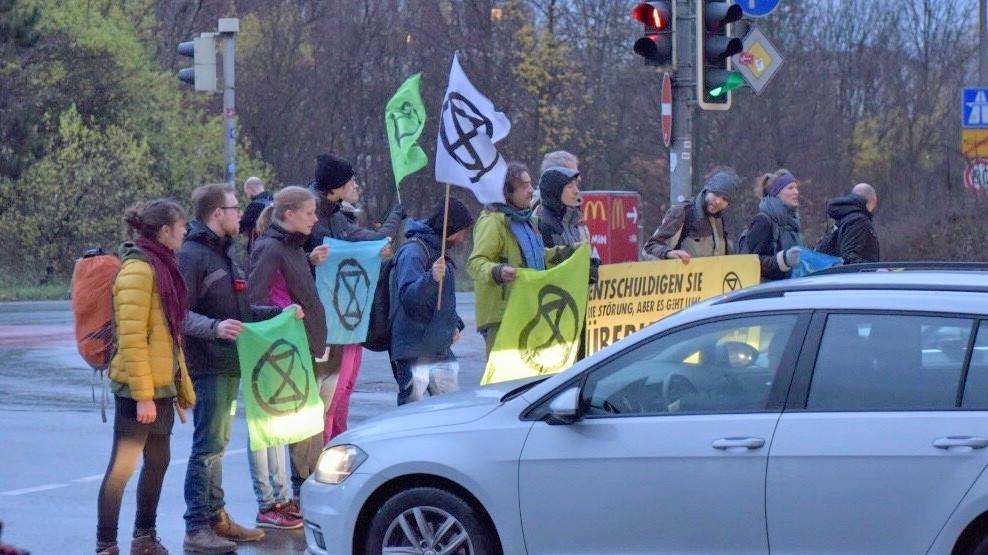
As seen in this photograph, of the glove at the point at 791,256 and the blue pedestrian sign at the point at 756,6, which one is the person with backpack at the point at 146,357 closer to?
the glove at the point at 791,256

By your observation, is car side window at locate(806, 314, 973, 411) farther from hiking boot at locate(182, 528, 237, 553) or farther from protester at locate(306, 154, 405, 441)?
protester at locate(306, 154, 405, 441)

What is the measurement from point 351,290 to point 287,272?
Result: 1050 mm

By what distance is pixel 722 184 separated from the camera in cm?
1070

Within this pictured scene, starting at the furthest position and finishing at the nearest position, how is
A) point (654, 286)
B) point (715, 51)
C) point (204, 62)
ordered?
point (204, 62), point (715, 51), point (654, 286)

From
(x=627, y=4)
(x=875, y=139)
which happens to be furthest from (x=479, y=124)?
(x=875, y=139)

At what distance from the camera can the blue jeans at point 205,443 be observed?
25.2ft

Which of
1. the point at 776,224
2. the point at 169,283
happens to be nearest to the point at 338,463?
the point at 169,283

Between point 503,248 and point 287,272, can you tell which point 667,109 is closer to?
point 503,248

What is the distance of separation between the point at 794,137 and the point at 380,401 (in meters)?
30.1

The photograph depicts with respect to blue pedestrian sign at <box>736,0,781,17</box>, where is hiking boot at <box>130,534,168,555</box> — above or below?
below

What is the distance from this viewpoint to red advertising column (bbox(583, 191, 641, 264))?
14094 millimetres

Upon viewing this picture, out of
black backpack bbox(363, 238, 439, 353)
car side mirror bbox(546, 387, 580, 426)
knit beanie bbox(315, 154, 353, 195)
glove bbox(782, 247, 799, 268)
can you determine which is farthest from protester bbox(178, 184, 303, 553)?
glove bbox(782, 247, 799, 268)

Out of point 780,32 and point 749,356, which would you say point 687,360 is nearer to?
point 749,356

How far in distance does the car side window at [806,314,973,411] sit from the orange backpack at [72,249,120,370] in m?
3.44
